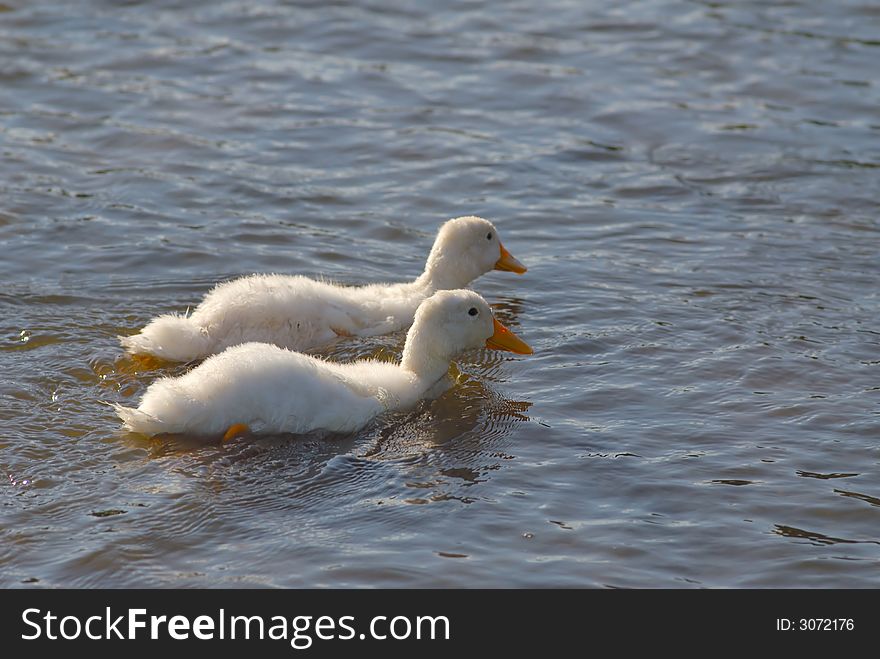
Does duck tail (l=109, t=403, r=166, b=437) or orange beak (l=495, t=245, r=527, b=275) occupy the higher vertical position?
orange beak (l=495, t=245, r=527, b=275)

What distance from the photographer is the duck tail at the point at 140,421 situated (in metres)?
7.00

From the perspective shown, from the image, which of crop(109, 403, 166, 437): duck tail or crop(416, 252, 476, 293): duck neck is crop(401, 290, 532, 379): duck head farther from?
crop(109, 403, 166, 437): duck tail

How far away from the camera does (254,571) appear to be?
5941 millimetres

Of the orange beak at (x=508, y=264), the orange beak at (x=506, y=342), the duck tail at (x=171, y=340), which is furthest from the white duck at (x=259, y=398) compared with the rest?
the orange beak at (x=508, y=264)

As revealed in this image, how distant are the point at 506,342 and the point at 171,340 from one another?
2.08 m

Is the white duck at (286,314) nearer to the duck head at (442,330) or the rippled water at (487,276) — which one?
the rippled water at (487,276)

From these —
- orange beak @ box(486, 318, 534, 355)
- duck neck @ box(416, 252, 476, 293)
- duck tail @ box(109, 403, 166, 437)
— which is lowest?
duck tail @ box(109, 403, 166, 437)

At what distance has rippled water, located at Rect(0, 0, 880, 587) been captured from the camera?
6.32 metres

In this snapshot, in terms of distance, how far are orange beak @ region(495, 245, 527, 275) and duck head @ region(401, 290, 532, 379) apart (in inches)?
66.6

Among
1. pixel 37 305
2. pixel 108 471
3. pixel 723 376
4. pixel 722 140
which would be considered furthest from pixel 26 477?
pixel 722 140

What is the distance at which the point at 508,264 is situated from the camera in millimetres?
9773

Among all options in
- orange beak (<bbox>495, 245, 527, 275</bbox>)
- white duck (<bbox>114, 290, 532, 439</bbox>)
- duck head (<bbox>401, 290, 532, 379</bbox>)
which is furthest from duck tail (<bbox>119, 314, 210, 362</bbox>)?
orange beak (<bbox>495, 245, 527, 275</bbox>)

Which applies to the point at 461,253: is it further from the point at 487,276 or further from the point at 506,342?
the point at 506,342
